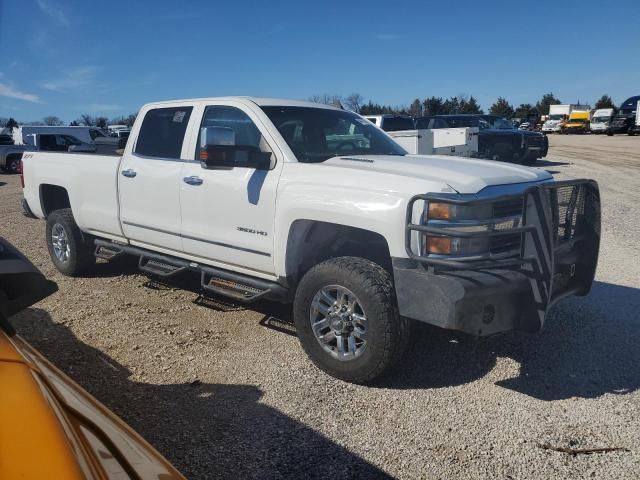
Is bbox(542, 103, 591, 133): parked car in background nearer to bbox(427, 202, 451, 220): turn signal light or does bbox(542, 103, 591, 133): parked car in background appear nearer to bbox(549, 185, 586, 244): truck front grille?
bbox(549, 185, 586, 244): truck front grille

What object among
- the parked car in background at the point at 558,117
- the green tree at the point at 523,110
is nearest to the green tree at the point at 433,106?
the parked car in background at the point at 558,117

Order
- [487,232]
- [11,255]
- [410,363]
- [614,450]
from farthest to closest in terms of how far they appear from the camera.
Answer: [410,363] < [487,232] < [614,450] < [11,255]

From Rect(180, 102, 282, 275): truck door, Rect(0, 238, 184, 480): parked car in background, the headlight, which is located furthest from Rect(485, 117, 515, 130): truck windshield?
Rect(0, 238, 184, 480): parked car in background

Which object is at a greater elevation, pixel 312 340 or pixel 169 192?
pixel 169 192

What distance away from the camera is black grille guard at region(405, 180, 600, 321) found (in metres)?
3.45

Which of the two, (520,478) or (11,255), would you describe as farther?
(520,478)

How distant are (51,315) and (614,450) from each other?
4686 millimetres

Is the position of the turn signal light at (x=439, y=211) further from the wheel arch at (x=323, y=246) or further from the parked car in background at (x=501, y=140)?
the parked car in background at (x=501, y=140)

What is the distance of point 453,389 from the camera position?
12.7ft

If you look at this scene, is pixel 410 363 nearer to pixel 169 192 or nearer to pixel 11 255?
pixel 169 192

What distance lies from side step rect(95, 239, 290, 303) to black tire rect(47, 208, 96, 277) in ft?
2.21

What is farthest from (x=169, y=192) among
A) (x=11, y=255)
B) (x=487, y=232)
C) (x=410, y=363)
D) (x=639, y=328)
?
(x=639, y=328)

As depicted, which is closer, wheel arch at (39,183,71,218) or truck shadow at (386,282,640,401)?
truck shadow at (386,282,640,401)

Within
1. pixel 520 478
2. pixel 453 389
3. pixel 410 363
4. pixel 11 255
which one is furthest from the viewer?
pixel 410 363
